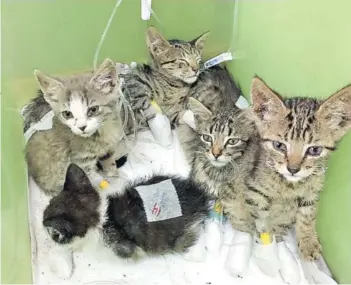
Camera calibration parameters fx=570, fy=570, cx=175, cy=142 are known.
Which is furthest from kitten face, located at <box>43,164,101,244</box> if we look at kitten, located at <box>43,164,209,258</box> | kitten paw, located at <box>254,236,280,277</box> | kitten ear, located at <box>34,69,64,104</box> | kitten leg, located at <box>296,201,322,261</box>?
kitten leg, located at <box>296,201,322,261</box>

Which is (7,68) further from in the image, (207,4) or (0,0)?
(207,4)

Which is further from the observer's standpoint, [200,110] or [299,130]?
[200,110]

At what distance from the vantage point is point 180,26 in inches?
92.6

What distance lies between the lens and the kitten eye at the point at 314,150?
1.54 m

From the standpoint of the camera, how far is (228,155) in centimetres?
182

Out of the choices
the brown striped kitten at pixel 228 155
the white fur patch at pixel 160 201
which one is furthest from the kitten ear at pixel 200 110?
the white fur patch at pixel 160 201

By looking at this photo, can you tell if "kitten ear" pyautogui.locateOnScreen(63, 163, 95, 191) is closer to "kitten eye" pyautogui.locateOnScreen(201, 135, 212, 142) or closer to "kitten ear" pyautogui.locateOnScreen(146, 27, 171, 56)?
"kitten eye" pyautogui.locateOnScreen(201, 135, 212, 142)

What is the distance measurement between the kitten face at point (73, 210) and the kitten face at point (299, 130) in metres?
0.54

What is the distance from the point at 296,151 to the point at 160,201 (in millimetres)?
457

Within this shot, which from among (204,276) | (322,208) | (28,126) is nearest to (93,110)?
(28,126)

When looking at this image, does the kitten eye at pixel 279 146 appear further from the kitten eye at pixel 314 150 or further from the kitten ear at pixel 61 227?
the kitten ear at pixel 61 227

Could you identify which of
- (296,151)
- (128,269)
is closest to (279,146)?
(296,151)

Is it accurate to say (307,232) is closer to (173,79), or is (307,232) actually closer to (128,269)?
(128,269)

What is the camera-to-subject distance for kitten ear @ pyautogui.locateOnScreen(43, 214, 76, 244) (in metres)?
1.59
